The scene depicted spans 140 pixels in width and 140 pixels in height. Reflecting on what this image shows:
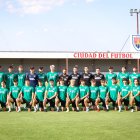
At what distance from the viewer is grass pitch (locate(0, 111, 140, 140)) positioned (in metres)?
6.23

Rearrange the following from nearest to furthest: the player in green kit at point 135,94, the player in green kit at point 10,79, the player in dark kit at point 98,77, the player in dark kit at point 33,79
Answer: the player in green kit at point 135,94
the player in dark kit at point 33,79
the player in dark kit at point 98,77
the player in green kit at point 10,79

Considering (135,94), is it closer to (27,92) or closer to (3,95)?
(27,92)

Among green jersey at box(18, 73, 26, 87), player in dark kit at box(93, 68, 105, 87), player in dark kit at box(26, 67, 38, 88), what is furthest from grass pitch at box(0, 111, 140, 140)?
green jersey at box(18, 73, 26, 87)

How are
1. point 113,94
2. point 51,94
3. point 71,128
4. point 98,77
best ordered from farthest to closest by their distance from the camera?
point 98,77, point 113,94, point 51,94, point 71,128

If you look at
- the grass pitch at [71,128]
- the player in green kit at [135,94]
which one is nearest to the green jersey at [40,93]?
the grass pitch at [71,128]

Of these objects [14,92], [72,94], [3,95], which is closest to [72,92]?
[72,94]

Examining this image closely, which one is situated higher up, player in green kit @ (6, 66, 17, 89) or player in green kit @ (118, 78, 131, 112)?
player in green kit @ (6, 66, 17, 89)

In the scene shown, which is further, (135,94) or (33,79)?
(33,79)

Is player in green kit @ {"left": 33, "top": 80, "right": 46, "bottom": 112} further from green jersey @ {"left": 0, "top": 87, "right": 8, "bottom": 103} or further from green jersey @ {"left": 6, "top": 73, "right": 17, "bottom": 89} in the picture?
green jersey @ {"left": 6, "top": 73, "right": 17, "bottom": 89}

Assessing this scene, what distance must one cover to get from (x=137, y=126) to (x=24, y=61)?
27.0 m

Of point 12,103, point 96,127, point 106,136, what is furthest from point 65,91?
point 106,136

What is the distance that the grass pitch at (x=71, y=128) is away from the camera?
623 centimetres

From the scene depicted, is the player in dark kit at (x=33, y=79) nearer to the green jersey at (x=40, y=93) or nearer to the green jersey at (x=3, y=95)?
the green jersey at (x=40, y=93)

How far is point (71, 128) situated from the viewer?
709cm
